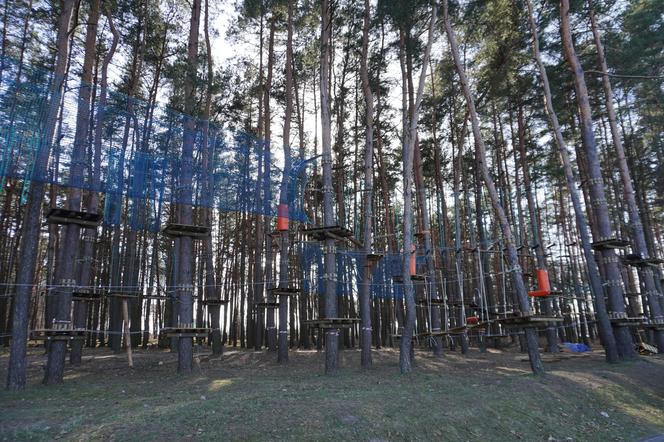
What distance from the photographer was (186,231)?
32.4ft

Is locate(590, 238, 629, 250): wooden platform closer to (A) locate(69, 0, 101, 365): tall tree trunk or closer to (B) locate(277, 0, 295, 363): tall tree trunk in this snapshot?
(B) locate(277, 0, 295, 363): tall tree trunk

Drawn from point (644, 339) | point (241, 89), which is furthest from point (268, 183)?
point (644, 339)

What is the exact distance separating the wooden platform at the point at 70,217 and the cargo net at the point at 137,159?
540mm

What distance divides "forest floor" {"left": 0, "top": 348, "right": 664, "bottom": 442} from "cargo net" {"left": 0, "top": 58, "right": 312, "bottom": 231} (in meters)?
3.73

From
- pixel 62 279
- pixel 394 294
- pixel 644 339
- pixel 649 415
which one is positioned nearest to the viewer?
pixel 649 415

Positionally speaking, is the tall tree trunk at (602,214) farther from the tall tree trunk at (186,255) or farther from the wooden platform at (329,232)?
the tall tree trunk at (186,255)

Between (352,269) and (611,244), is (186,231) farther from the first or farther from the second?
(611,244)

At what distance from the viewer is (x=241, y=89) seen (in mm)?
17500

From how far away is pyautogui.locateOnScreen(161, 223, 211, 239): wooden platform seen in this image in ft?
31.3

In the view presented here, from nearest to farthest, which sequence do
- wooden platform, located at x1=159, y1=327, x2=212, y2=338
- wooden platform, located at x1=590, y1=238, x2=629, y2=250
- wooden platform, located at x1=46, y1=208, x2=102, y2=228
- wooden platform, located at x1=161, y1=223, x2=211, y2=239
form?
wooden platform, located at x1=46, y1=208, x2=102, y2=228 → wooden platform, located at x1=159, y1=327, x2=212, y2=338 → wooden platform, located at x1=161, y1=223, x2=211, y2=239 → wooden platform, located at x1=590, y1=238, x2=629, y2=250

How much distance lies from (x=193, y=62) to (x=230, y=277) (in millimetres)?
13677

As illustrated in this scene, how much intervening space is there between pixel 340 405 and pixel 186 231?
5727 millimetres

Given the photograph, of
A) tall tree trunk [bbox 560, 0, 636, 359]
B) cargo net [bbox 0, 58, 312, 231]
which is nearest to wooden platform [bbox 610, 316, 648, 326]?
tall tree trunk [bbox 560, 0, 636, 359]

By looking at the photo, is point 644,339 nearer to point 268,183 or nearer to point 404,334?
point 404,334
